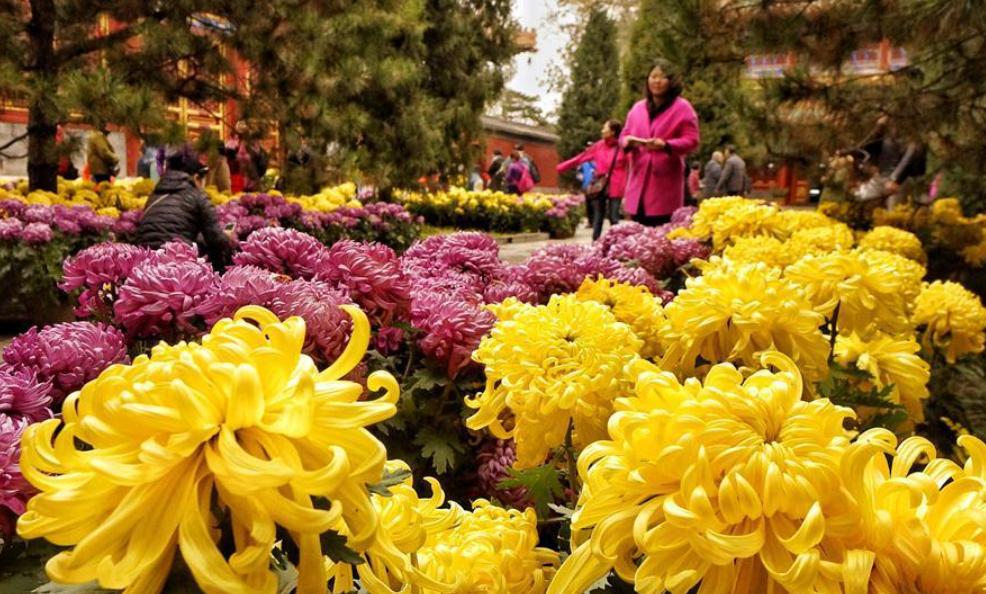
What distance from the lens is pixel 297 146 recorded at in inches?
294

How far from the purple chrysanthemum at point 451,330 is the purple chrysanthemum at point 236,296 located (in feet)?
1.16

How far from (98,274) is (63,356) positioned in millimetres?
460

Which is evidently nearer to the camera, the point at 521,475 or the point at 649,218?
the point at 521,475

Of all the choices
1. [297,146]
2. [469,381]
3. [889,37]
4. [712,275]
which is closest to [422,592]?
[712,275]

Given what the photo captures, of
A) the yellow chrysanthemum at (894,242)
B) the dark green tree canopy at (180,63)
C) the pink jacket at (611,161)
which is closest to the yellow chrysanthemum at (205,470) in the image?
the yellow chrysanthemum at (894,242)

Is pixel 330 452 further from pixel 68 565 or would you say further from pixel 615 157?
pixel 615 157

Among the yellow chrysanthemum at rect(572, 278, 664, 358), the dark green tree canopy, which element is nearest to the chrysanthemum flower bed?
the yellow chrysanthemum at rect(572, 278, 664, 358)

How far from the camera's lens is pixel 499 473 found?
5.48 ft

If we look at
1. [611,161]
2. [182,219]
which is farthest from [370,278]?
[611,161]

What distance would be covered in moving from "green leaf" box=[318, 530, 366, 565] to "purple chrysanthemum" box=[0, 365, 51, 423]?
569 millimetres

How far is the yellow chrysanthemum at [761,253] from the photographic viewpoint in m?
2.23

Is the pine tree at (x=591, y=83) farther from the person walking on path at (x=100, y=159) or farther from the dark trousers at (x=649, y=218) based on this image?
the dark trousers at (x=649, y=218)

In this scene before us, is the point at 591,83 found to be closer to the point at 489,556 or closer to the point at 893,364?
the point at 893,364

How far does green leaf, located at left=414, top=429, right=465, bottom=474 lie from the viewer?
5.22 feet
